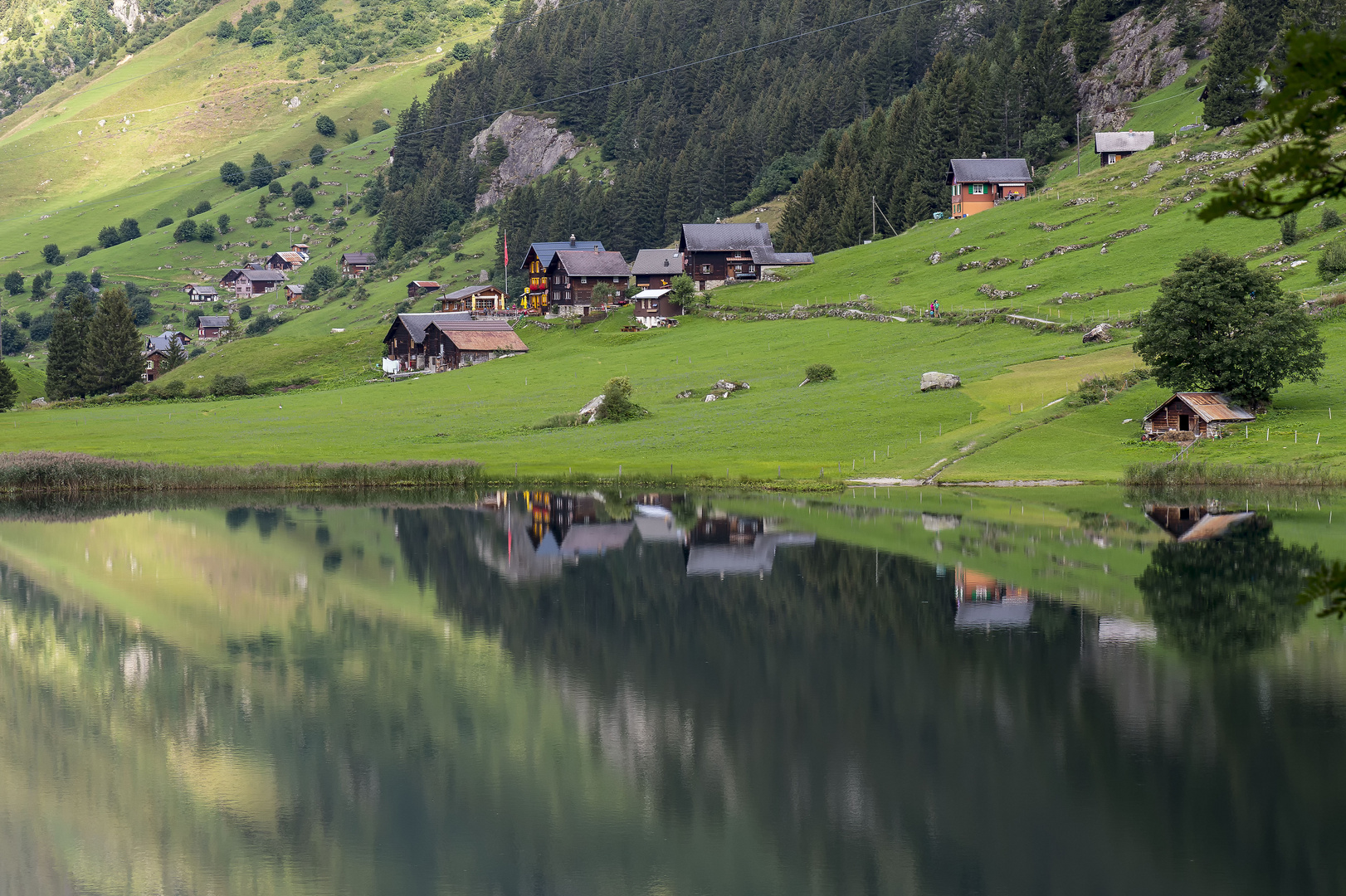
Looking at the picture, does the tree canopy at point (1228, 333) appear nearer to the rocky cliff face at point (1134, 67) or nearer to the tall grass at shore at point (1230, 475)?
the tall grass at shore at point (1230, 475)

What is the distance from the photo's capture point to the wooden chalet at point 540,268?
182 meters

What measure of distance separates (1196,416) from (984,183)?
94675 mm

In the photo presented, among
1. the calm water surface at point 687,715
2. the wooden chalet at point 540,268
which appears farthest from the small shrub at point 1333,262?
the wooden chalet at point 540,268

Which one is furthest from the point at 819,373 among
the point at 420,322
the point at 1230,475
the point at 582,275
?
the point at 582,275

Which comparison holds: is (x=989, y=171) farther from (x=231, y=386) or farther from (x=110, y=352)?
(x=110, y=352)

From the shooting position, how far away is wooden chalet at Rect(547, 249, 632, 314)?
17475 centimetres

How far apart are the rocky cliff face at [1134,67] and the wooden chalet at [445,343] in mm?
91536

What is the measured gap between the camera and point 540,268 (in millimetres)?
186125

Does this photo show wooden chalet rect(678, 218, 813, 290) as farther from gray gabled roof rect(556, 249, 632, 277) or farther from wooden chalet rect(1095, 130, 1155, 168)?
wooden chalet rect(1095, 130, 1155, 168)

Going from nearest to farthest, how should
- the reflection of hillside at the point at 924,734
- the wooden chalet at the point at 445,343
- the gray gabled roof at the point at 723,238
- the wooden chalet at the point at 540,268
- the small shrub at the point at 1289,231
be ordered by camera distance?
the reflection of hillside at the point at 924,734 → the small shrub at the point at 1289,231 → the wooden chalet at the point at 445,343 → the gray gabled roof at the point at 723,238 → the wooden chalet at the point at 540,268

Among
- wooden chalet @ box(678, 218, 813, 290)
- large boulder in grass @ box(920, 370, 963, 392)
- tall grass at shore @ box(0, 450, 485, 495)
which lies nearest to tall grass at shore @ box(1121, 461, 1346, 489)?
large boulder in grass @ box(920, 370, 963, 392)

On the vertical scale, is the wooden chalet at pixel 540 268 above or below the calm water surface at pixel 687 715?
above

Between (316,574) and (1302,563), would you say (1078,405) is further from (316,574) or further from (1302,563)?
(316,574)

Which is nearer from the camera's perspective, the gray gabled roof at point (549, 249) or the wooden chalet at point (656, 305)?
the wooden chalet at point (656, 305)
